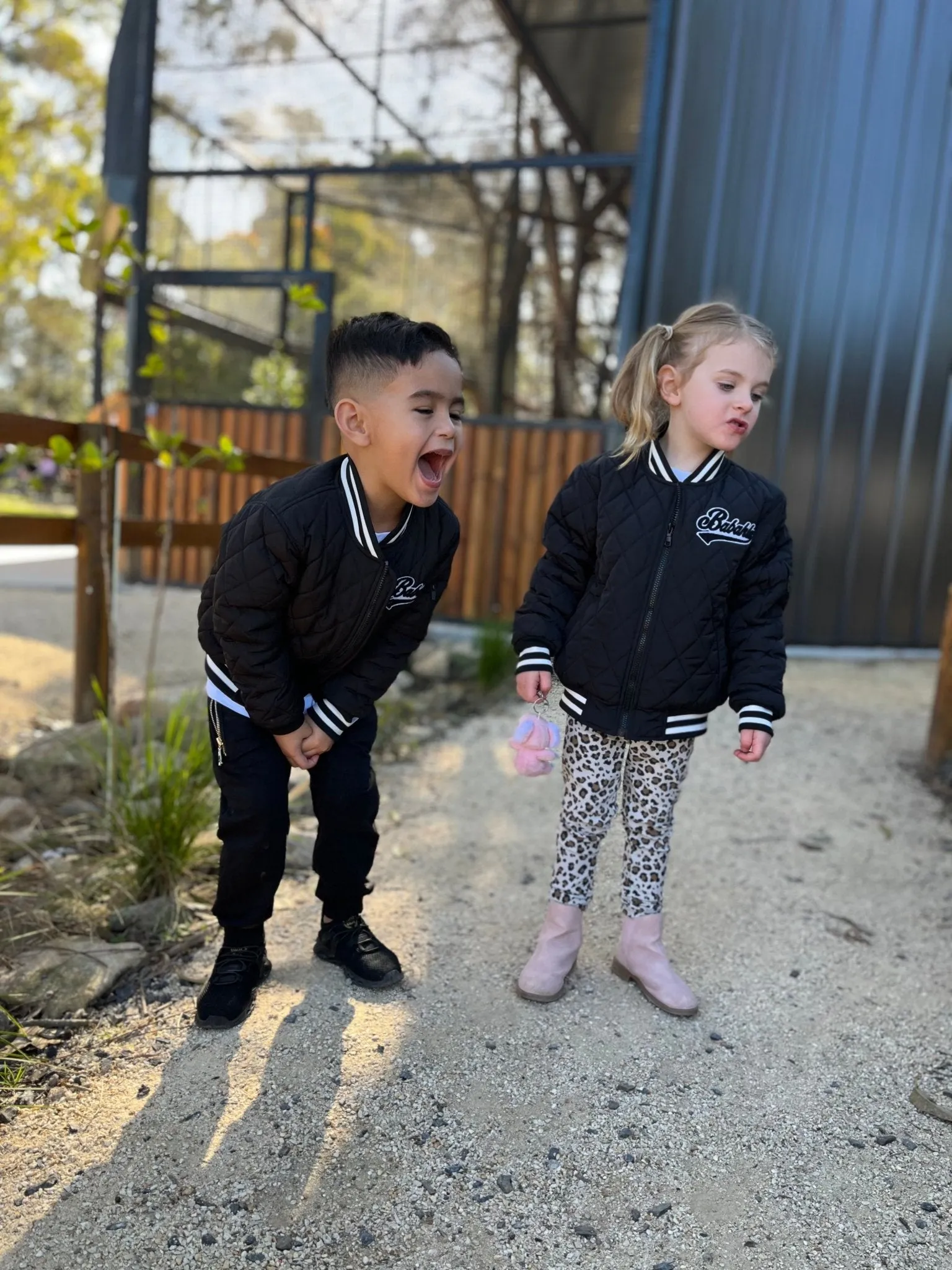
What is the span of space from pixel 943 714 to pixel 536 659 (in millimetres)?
2395

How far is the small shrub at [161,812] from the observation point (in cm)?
237

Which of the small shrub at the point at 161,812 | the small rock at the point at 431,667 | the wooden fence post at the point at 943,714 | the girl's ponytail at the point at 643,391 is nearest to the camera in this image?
the girl's ponytail at the point at 643,391

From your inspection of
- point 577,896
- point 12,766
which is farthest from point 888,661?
point 12,766

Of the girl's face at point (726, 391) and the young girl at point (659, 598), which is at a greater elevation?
the girl's face at point (726, 391)

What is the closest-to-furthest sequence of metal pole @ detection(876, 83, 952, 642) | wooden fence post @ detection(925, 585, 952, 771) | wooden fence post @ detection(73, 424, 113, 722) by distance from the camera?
wooden fence post @ detection(73, 424, 113, 722)
wooden fence post @ detection(925, 585, 952, 771)
metal pole @ detection(876, 83, 952, 642)

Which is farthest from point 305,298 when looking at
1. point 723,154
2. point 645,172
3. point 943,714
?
point 723,154

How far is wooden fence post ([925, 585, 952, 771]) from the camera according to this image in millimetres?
3582

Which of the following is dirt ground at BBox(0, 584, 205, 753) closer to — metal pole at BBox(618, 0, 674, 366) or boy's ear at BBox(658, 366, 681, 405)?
boy's ear at BBox(658, 366, 681, 405)

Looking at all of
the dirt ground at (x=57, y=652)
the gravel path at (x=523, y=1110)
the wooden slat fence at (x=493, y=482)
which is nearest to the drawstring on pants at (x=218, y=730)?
the gravel path at (x=523, y=1110)

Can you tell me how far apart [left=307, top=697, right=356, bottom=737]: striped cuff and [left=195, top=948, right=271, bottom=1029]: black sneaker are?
19.6 inches

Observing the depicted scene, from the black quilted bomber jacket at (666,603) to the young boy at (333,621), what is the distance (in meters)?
0.30

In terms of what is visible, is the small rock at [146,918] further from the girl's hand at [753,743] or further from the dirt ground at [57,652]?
the dirt ground at [57,652]

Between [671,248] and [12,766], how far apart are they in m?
4.37

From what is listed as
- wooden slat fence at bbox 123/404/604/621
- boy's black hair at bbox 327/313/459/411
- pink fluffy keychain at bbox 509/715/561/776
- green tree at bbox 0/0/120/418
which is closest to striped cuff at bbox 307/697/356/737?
pink fluffy keychain at bbox 509/715/561/776
